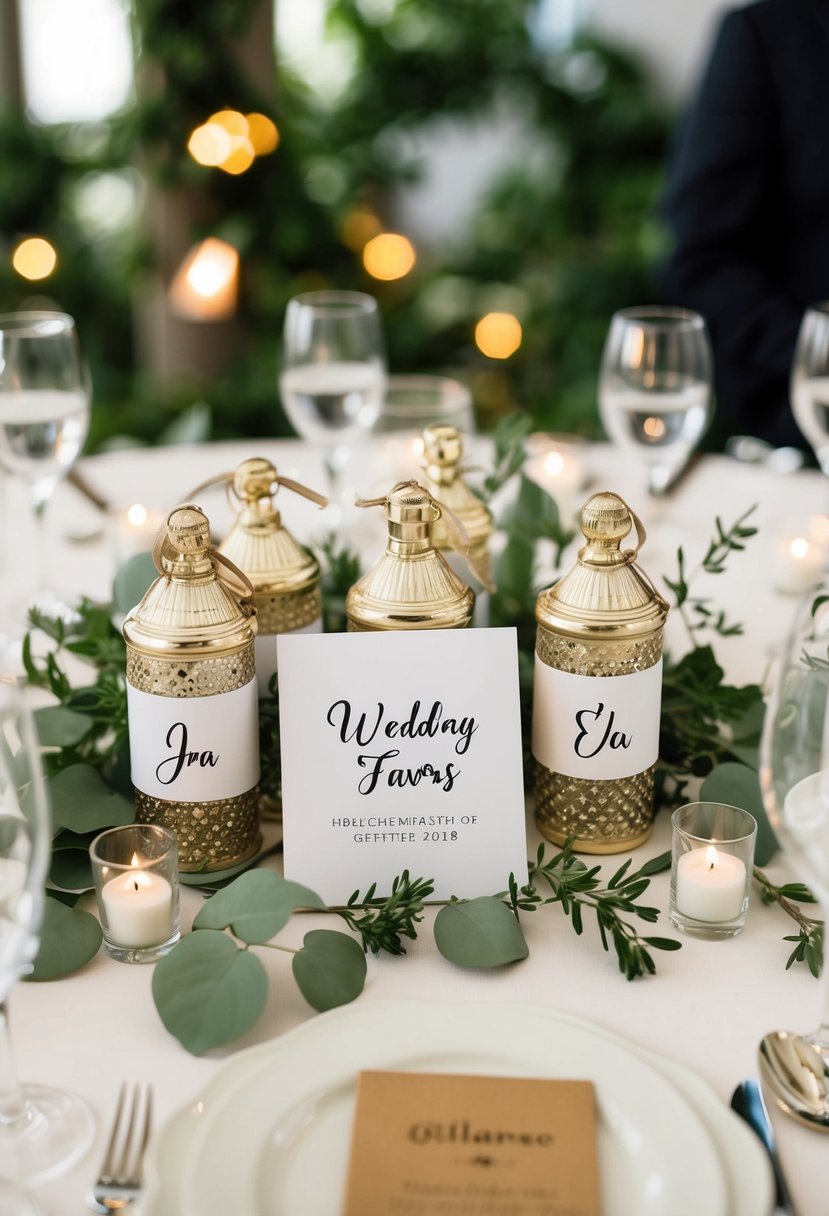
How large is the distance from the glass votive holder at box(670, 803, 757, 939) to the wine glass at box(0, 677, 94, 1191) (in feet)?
1.30

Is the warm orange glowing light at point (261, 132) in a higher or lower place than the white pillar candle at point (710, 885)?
higher

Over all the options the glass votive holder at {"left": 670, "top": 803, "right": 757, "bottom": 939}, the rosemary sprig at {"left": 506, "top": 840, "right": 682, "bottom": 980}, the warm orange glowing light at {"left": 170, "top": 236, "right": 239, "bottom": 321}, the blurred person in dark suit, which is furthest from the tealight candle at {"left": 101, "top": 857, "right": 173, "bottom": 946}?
the warm orange glowing light at {"left": 170, "top": 236, "right": 239, "bottom": 321}

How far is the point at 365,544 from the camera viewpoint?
1452 mm

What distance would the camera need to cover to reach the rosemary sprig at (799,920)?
0.78 metres

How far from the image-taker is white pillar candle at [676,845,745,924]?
0.82 m

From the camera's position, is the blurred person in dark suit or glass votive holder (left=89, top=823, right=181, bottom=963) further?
the blurred person in dark suit

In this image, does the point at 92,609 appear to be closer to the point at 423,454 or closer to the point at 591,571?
the point at 423,454

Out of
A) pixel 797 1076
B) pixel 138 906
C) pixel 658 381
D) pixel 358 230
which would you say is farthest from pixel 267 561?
pixel 358 230

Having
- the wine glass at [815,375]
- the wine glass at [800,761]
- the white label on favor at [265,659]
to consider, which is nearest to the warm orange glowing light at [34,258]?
the wine glass at [815,375]

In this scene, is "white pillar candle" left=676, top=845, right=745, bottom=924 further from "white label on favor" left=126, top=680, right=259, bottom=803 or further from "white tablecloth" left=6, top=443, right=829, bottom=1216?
"white label on favor" left=126, top=680, right=259, bottom=803

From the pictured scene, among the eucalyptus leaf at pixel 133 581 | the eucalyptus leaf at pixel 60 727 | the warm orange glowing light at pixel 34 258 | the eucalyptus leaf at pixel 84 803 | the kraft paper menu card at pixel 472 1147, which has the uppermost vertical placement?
the warm orange glowing light at pixel 34 258

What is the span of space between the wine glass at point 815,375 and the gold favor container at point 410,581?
0.71m

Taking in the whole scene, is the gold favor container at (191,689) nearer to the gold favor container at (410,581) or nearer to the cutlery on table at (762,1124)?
the gold favor container at (410,581)

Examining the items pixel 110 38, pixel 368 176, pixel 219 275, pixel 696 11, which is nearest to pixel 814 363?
pixel 219 275
